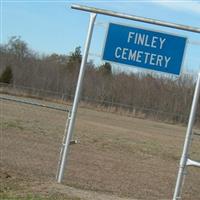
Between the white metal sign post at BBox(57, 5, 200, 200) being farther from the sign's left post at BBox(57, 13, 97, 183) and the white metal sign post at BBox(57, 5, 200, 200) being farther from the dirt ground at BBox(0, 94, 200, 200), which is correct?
the dirt ground at BBox(0, 94, 200, 200)

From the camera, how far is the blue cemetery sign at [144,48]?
9.56 m

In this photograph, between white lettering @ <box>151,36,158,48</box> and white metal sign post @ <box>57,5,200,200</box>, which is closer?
white metal sign post @ <box>57,5,200,200</box>

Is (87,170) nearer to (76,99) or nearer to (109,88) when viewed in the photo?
(76,99)

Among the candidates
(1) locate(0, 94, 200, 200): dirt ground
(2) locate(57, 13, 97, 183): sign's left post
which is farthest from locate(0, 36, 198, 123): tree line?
(2) locate(57, 13, 97, 183): sign's left post

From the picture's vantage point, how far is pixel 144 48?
967cm

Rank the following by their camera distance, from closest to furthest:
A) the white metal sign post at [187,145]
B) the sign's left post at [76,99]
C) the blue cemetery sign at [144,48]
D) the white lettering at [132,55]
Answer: the white metal sign post at [187,145] → the blue cemetery sign at [144,48] → the white lettering at [132,55] → the sign's left post at [76,99]

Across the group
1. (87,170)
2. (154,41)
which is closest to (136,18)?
(154,41)

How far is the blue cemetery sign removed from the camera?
956cm

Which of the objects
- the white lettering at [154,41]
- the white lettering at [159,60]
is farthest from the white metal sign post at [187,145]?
the white lettering at [154,41]

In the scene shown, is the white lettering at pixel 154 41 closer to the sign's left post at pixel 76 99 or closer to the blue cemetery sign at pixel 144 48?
the blue cemetery sign at pixel 144 48

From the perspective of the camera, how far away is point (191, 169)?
54.4 feet

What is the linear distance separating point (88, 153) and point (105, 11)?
7.94m

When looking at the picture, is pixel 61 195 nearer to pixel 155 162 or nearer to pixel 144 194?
pixel 144 194

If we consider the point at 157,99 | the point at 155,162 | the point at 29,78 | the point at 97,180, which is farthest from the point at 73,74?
the point at 97,180
